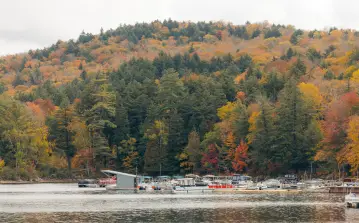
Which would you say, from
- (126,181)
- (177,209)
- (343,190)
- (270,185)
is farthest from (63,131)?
(177,209)

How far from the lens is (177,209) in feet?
261

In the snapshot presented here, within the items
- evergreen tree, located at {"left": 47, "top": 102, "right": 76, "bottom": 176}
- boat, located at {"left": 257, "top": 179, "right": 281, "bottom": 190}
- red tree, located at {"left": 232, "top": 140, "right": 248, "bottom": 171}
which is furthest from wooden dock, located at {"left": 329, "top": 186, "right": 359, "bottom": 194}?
evergreen tree, located at {"left": 47, "top": 102, "right": 76, "bottom": 176}

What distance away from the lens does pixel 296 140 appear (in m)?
134

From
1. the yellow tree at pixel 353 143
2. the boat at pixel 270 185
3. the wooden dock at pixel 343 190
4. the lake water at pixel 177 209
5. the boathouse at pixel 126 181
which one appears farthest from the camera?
the boathouse at pixel 126 181

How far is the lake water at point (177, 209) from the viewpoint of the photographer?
68.2m

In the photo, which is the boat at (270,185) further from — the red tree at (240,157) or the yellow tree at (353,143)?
the red tree at (240,157)

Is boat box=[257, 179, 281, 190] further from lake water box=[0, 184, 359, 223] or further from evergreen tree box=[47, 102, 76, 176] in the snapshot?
evergreen tree box=[47, 102, 76, 176]

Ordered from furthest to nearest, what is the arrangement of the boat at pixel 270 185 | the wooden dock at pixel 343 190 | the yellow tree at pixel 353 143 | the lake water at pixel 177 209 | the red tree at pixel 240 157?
the red tree at pixel 240 157 < the boat at pixel 270 185 < the yellow tree at pixel 353 143 < the wooden dock at pixel 343 190 < the lake water at pixel 177 209

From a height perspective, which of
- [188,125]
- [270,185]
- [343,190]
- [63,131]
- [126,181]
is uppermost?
[188,125]

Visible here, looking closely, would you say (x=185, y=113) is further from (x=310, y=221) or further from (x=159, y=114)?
(x=310, y=221)

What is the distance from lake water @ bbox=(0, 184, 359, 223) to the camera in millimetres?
68250

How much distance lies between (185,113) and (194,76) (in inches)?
892

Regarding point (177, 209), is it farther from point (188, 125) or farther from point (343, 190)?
point (188, 125)

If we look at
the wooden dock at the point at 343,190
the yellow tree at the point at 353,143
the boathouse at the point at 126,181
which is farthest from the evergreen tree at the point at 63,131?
the wooden dock at the point at 343,190
